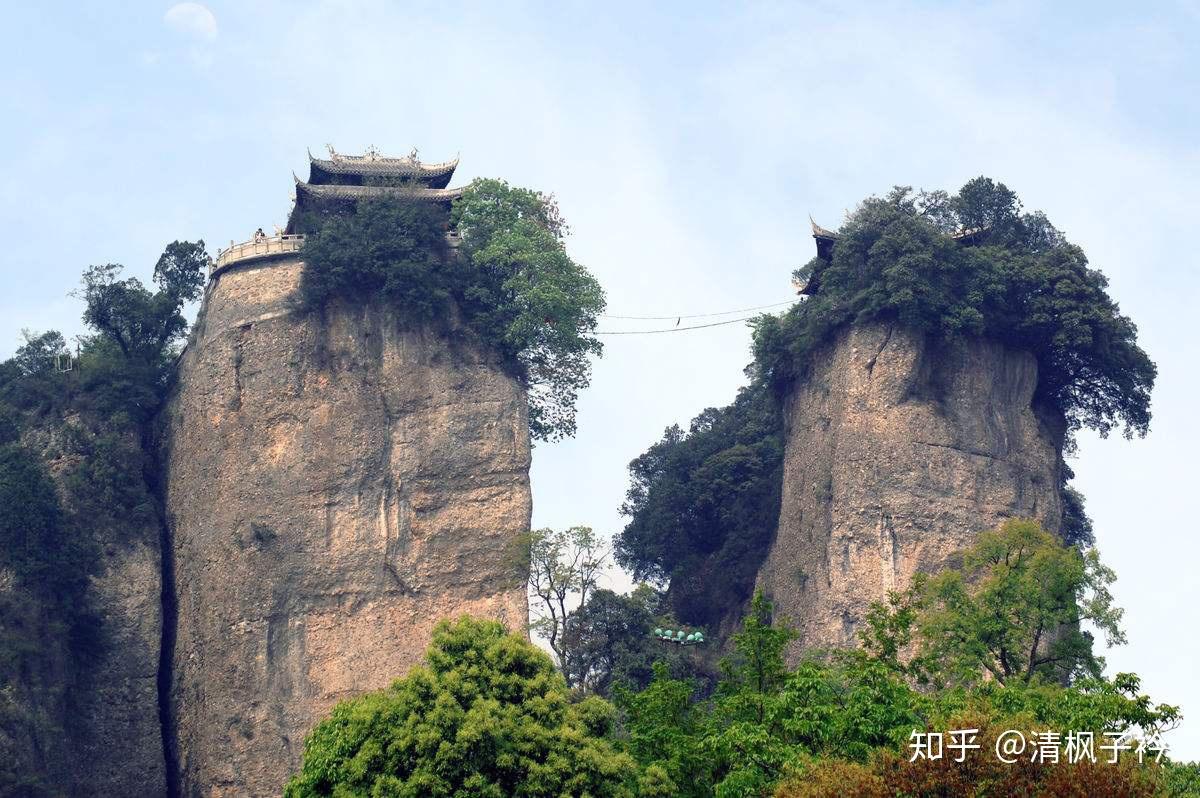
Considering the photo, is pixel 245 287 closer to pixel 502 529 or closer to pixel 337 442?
pixel 337 442

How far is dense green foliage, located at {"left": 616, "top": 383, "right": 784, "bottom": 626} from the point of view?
51.8 metres

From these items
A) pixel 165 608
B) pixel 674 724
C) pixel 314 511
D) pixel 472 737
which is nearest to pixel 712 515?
pixel 314 511

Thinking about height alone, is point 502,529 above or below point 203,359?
below

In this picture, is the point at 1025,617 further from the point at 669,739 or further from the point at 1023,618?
the point at 669,739

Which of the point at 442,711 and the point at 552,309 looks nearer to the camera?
the point at 442,711

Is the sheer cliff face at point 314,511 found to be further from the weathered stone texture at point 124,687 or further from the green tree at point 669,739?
the green tree at point 669,739

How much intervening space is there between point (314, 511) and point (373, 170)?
973 centimetres

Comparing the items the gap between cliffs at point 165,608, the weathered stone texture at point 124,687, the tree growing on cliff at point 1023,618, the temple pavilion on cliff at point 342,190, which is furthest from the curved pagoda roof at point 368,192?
→ the tree growing on cliff at point 1023,618

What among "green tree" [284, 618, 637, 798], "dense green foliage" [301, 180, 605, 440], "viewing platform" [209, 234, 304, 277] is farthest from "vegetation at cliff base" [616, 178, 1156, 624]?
"green tree" [284, 618, 637, 798]

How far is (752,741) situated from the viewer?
29969 mm

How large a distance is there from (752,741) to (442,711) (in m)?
5.05

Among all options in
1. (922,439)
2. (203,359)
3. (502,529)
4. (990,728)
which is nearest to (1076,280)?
(922,439)

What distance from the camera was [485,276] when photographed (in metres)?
48.2

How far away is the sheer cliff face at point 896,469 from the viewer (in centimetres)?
4597
